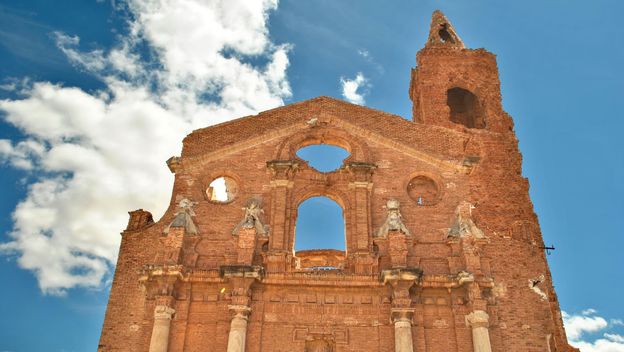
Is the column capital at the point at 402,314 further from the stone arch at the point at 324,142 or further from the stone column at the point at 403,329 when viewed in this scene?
the stone arch at the point at 324,142

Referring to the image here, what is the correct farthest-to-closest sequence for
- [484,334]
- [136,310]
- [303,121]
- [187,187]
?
[303,121], [187,187], [136,310], [484,334]

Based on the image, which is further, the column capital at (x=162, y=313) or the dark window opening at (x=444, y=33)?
the dark window opening at (x=444, y=33)

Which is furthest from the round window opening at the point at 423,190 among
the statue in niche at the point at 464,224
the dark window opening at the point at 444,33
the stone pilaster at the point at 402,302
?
the dark window opening at the point at 444,33

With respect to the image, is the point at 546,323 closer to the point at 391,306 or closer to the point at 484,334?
the point at 484,334

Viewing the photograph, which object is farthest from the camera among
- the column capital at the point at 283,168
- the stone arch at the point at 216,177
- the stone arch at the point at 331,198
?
the stone arch at the point at 216,177

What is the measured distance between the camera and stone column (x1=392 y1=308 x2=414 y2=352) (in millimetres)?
13250

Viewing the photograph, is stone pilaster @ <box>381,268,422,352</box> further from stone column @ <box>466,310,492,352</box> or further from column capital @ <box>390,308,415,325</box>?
stone column @ <box>466,310,492,352</box>

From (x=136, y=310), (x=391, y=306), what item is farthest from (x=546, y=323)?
(x=136, y=310)

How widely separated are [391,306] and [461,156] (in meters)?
5.05

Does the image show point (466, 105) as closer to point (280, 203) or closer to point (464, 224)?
point (464, 224)

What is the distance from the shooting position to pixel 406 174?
1636 cm

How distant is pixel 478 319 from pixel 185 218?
24.1ft

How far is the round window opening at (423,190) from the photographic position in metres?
16.2

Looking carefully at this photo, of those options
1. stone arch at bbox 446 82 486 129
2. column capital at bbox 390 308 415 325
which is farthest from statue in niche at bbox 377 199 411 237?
stone arch at bbox 446 82 486 129
